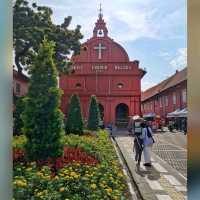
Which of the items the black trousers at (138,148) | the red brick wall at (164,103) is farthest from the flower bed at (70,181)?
the black trousers at (138,148)

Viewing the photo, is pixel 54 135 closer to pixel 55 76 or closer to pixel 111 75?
pixel 55 76

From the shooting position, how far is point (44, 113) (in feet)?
14.3

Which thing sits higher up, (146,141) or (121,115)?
(121,115)

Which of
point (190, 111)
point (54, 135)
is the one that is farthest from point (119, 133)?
point (190, 111)

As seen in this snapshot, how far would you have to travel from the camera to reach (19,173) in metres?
3.51

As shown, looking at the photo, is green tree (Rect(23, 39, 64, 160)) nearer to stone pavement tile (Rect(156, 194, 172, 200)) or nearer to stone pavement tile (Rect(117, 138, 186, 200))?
stone pavement tile (Rect(117, 138, 186, 200))

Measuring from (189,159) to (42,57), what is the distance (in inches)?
101

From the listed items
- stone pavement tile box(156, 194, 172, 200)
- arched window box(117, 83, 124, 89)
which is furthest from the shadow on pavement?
arched window box(117, 83, 124, 89)

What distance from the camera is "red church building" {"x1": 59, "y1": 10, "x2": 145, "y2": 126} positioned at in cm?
378

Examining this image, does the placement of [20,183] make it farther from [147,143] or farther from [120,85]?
[147,143]

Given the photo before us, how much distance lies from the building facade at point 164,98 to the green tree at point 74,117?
78cm

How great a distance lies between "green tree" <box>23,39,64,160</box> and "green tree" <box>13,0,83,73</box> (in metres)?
0.15

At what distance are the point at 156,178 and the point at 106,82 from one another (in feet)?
5.17

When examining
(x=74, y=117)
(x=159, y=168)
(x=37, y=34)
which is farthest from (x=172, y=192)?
(x=37, y=34)
